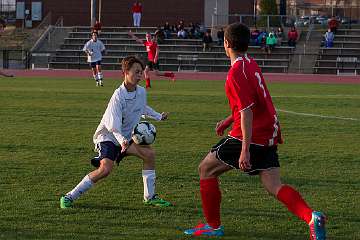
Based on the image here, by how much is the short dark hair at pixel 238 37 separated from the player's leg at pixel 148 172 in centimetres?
204

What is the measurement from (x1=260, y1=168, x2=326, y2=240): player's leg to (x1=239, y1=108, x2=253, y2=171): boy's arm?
0.95ft

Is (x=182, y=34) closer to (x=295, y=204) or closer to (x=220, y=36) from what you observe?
(x=220, y=36)

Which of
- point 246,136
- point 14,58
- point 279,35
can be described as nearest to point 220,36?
point 279,35

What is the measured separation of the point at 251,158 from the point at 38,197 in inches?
113

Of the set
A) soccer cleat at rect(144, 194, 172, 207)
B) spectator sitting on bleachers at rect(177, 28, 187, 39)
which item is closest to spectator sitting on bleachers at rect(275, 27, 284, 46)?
spectator sitting on bleachers at rect(177, 28, 187, 39)

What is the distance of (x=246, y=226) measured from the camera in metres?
7.46

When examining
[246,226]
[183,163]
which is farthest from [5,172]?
[246,226]

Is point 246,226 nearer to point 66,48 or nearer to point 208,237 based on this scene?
point 208,237

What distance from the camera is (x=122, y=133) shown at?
8266 millimetres

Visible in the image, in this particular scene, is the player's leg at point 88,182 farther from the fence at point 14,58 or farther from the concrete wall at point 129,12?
the concrete wall at point 129,12

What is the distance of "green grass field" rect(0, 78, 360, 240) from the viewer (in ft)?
24.2

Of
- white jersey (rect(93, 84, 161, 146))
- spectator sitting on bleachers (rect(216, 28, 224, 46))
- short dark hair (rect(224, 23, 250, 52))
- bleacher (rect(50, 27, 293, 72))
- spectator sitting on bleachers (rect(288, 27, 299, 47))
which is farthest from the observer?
spectator sitting on bleachers (rect(288, 27, 299, 47))

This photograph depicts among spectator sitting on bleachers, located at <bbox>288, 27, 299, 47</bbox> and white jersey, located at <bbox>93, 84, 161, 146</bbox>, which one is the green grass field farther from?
spectator sitting on bleachers, located at <bbox>288, 27, 299, 47</bbox>

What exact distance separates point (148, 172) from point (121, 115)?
727 mm
